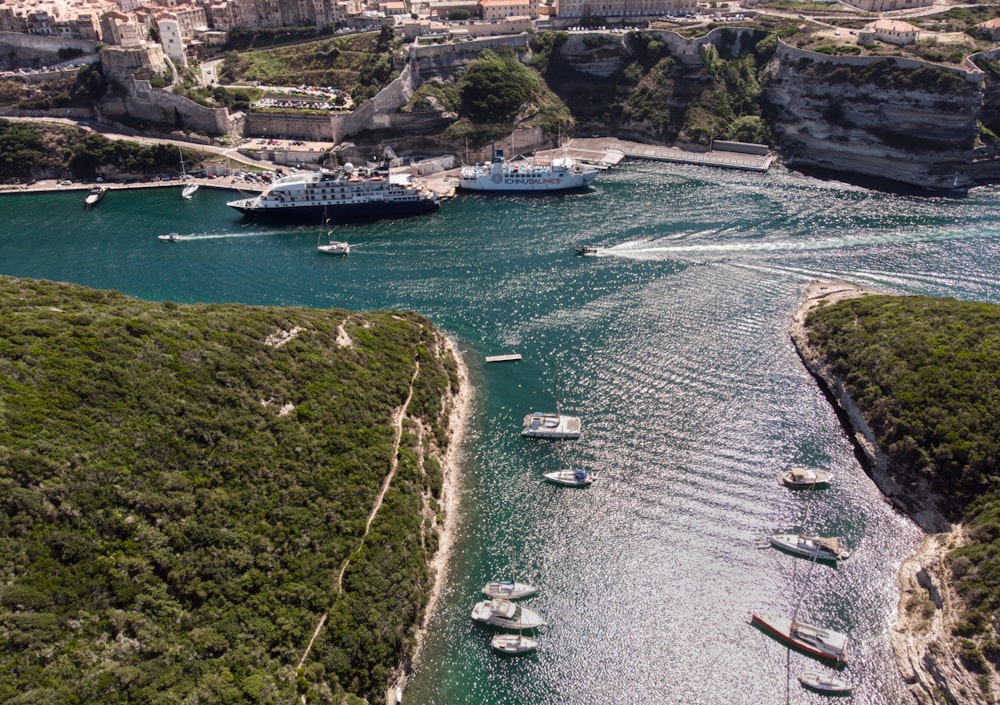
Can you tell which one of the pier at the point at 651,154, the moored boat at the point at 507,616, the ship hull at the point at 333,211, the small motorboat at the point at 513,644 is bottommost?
the small motorboat at the point at 513,644

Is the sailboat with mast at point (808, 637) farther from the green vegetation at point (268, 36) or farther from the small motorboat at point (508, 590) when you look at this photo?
the green vegetation at point (268, 36)

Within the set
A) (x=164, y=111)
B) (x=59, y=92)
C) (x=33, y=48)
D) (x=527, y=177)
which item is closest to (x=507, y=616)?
(x=527, y=177)

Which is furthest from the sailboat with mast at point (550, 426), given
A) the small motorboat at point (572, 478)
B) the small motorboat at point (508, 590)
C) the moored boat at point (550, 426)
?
the small motorboat at point (508, 590)

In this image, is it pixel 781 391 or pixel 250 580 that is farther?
pixel 781 391

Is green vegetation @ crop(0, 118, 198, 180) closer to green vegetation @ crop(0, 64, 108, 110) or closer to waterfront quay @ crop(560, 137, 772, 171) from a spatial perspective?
green vegetation @ crop(0, 64, 108, 110)

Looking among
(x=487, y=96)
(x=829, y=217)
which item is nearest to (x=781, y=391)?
(x=829, y=217)

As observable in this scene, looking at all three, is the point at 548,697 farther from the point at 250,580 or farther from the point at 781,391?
the point at 781,391
